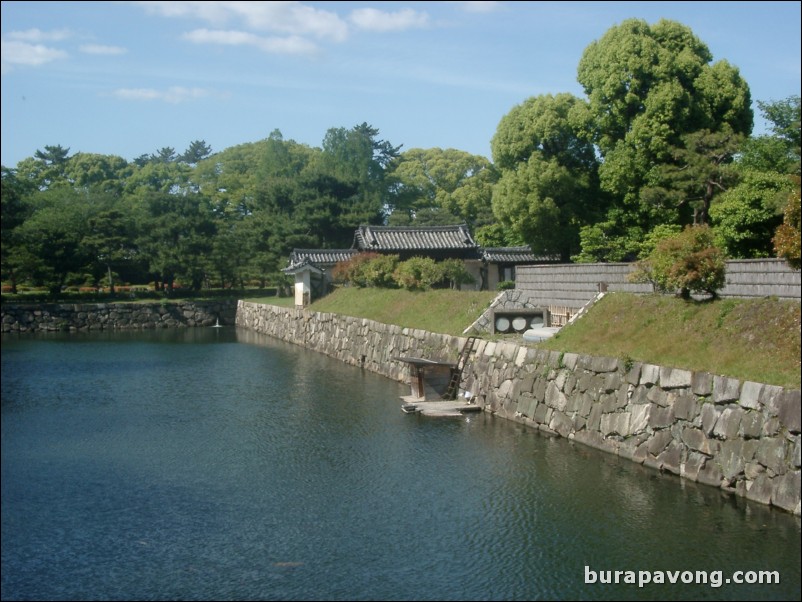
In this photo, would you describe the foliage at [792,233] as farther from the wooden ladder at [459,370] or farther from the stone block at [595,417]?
the wooden ladder at [459,370]

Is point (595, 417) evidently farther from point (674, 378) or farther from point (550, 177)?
point (550, 177)

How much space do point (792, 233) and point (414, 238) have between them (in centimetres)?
3328

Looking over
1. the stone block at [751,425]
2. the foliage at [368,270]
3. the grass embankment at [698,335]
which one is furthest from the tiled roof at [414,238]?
the stone block at [751,425]

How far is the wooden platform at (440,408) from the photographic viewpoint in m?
22.2

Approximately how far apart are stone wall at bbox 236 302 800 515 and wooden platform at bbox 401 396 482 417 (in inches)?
18.7

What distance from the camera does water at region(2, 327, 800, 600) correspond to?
1138 cm

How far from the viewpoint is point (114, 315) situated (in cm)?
5209

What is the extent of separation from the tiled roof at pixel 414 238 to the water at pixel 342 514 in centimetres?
2352

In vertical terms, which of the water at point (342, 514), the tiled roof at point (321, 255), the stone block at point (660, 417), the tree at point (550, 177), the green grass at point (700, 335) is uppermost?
the tree at point (550, 177)

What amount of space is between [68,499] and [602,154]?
90.8ft

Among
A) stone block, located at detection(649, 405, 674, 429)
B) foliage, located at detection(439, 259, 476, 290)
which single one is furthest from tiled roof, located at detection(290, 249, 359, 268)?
stone block, located at detection(649, 405, 674, 429)

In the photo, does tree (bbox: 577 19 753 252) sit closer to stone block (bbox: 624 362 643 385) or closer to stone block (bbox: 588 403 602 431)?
stone block (bbox: 588 403 602 431)

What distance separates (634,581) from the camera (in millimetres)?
11312

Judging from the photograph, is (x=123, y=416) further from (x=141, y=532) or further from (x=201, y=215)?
(x=201, y=215)
